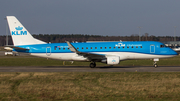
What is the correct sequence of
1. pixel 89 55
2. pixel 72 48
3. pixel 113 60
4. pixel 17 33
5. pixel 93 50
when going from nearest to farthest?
pixel 113 60 < pixel 72 48 < pixel 89 55 < pixel 93 50 < pixel 17 33

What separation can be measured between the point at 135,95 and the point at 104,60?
1621 cm

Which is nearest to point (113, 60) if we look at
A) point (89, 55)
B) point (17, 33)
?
point (89, 55)

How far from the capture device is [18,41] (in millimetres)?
32312

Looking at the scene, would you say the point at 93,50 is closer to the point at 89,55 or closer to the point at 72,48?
the point at 89,55

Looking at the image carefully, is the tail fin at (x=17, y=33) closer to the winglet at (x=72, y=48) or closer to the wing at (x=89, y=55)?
the winglet at (x=72, y=48)

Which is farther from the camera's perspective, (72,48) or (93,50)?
(93,50)

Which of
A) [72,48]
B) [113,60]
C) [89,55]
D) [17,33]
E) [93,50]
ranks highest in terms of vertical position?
[17,33]

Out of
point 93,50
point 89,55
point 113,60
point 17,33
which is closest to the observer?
point 113,60

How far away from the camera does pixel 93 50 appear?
102 feet

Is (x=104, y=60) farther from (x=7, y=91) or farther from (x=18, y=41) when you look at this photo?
(x=7, y=91)

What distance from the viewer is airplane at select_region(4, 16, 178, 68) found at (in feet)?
99.5

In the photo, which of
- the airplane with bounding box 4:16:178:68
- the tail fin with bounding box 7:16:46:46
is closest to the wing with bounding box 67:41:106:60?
the airplane with bounding box 4:16:178:68

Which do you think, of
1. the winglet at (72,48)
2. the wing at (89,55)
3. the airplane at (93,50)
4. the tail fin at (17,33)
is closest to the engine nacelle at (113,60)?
the airplane at (93,50)

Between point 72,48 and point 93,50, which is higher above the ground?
point 72,48
